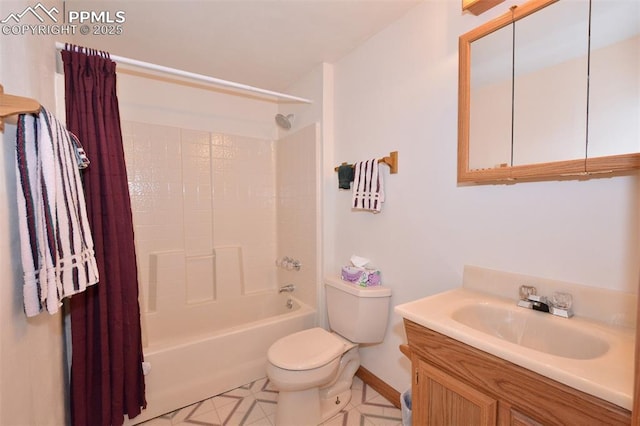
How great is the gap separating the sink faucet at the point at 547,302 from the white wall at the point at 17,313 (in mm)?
1735

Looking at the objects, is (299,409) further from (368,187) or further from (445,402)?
(368,187)

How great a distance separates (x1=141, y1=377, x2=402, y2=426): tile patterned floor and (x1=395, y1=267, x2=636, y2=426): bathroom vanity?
0.70 meters

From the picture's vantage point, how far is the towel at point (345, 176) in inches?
76.5

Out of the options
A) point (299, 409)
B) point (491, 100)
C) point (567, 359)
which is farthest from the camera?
point (299, 409)

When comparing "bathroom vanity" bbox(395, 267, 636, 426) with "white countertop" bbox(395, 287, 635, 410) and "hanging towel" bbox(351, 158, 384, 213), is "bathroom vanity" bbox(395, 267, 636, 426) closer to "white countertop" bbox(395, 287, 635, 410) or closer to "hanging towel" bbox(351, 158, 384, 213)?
"white countertop" bbox(395, 287, 635, 410)

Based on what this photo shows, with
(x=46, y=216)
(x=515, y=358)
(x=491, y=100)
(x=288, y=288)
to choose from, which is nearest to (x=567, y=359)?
(x=515, y=358)

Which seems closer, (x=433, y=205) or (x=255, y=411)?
(x=433, y=205)

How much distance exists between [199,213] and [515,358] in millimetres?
2400

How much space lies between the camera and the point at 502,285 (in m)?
1.22

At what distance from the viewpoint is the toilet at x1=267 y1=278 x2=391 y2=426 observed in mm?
1479

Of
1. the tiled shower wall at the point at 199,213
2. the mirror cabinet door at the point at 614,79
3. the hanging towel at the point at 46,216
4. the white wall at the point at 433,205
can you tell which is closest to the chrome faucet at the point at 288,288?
the tiled shower wall at the point at 199,213

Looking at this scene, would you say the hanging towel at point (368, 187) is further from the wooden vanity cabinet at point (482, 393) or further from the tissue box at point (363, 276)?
the wooden vanity cabinet at point (482, 393)

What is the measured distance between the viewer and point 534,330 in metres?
1.04

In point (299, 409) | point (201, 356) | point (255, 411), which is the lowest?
point (255, 411)
